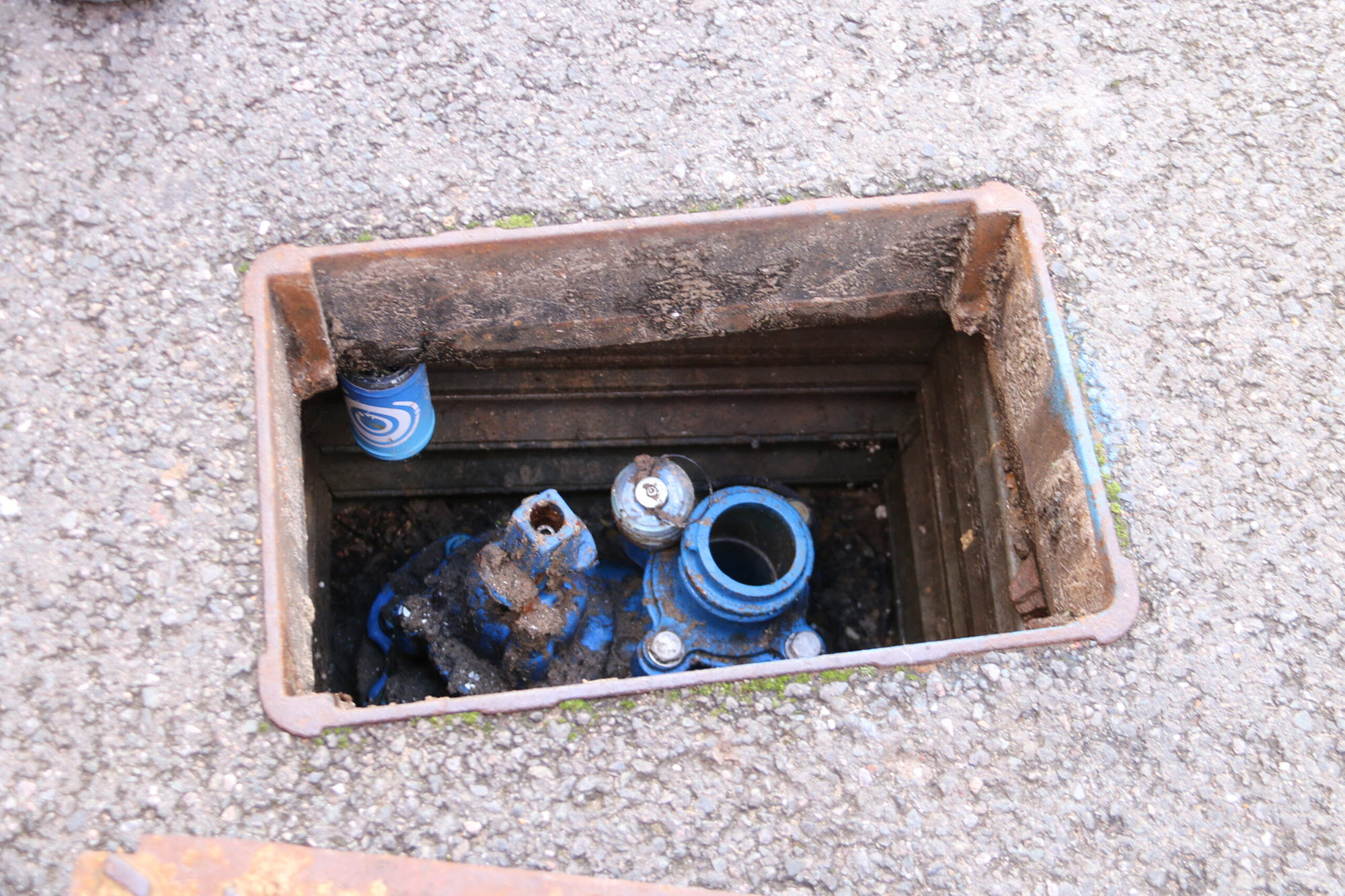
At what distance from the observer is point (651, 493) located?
2.65m

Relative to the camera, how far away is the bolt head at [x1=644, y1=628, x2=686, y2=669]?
2756 millimetres

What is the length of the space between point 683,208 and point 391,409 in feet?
3.25

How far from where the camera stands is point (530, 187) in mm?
2068

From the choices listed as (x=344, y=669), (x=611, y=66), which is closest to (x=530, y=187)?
(x=611, y=66)

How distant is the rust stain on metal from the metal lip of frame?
217mm

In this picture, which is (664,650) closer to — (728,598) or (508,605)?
(728,598)

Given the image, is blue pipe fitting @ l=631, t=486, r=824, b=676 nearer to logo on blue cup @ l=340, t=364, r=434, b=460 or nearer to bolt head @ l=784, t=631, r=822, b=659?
bolt head @ l=784, t=631, r=822, b=659

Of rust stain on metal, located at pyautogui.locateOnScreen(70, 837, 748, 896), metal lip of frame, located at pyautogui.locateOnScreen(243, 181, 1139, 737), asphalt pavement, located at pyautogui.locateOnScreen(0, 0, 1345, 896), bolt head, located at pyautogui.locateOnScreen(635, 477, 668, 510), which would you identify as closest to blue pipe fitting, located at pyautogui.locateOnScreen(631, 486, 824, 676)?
bolt head, located at pyautogui.locateOnScreen(635, 477, 668, 510)

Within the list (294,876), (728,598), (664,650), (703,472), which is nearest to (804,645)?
(728,598)

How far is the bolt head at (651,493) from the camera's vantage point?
104 inches

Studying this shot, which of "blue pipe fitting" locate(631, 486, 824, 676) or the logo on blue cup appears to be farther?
"blue pipe fitting" locate(631, 486, 824, 676)

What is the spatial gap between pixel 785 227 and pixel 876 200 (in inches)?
8.3

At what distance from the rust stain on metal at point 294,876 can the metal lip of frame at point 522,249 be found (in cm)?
22

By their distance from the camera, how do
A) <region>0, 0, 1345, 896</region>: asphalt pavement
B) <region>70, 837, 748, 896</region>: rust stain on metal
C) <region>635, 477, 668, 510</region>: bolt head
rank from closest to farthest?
<region>70, 837, 748, 896</region>: rust stain on metal < <region>0, 0, 1345, 896</region>: asphalt pavement < <region>635, 477, 668, 510</region>: bolt head
